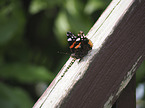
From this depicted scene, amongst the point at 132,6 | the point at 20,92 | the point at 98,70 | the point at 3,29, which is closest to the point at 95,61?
the point at 98,70

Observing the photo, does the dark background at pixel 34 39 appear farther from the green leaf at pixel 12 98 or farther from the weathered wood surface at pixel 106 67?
the weathered wood surface at pixel 106 67

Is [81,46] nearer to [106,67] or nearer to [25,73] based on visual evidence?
[106,67]

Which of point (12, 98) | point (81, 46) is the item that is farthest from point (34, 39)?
point (81, 46)

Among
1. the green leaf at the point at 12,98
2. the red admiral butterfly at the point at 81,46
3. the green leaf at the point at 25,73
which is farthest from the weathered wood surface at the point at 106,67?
the green leaf at the point at 25,73

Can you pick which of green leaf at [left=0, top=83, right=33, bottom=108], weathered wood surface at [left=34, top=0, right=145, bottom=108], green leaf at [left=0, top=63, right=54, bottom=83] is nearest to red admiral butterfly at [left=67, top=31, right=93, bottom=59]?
weathered wood surface at [left=34, top=0, right=145, bottom=108]

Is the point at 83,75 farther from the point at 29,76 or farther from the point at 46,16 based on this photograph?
the point at 46,16

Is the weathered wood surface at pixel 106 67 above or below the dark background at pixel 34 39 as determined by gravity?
below

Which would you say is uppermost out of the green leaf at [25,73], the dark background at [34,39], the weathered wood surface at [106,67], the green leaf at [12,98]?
the dark background at [34,39]
